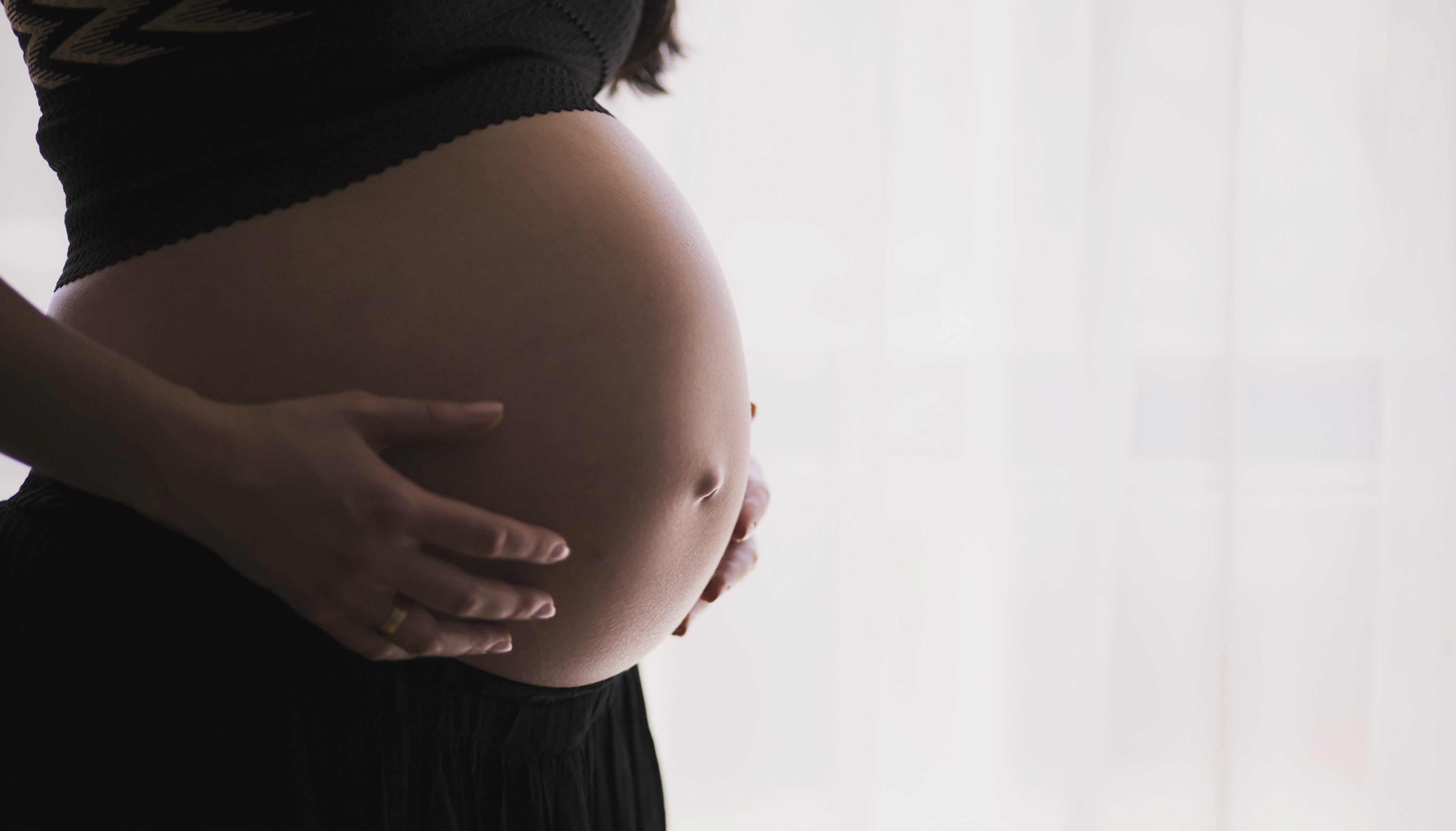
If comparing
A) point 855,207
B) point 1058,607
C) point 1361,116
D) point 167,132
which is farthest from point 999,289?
point 167,132

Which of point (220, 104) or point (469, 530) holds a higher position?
point (220, 104)

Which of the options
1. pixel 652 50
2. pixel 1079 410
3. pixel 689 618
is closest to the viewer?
pixel 689 618

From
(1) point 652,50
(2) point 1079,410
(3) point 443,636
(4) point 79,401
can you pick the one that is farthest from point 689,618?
(2) point 1079,410

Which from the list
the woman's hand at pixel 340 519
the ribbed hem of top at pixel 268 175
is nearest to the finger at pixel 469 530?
the woman's hand at pixel 340 519

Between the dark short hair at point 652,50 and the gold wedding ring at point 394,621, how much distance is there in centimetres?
55

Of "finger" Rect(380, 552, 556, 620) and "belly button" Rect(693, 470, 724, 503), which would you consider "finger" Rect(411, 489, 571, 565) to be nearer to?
"finger" Rect(380, 552, 556, 620)

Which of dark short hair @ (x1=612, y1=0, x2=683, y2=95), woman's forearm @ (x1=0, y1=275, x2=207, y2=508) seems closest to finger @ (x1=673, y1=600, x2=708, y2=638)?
woman's forearm @ (x1=0, y1=275, x2=207, y2=508)

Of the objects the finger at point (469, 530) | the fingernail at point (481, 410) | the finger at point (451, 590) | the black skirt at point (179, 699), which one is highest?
the fingernail at point (481, 410)

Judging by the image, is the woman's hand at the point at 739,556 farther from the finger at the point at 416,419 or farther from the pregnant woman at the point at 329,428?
the finger at the point at 416,419

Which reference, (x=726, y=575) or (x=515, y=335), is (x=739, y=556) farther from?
(x=515, y=335)

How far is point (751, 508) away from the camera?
683 mm

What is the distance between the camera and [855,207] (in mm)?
1371

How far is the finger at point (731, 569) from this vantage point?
0.65m

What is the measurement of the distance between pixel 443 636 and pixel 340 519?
8cm
